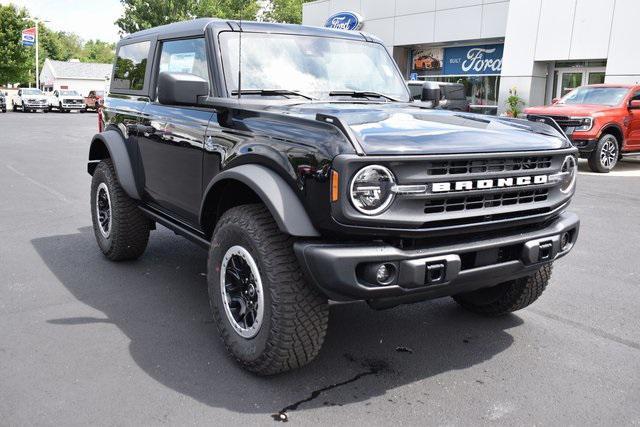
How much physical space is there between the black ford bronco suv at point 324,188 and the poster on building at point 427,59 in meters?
23.4

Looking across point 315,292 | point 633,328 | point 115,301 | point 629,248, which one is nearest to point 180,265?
point 115,301

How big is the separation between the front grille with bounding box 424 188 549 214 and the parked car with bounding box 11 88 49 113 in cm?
4085

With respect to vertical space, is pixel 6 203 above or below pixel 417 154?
below

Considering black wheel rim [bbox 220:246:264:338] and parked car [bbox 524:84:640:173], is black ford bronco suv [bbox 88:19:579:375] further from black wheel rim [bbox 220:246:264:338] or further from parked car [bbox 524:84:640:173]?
parked car [bbox 524:84:640:173]

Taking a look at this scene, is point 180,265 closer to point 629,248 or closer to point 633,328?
point 633,328

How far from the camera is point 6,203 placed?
798cm

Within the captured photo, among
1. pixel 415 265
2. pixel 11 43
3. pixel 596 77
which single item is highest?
pixel 11 43

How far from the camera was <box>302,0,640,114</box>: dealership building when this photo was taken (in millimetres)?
18797

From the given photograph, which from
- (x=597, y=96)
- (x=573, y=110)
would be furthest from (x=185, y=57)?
(x=597, y=96)

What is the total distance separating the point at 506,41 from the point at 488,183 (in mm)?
20671

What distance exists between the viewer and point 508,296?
157 inches

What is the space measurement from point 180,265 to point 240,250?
227 centimetres

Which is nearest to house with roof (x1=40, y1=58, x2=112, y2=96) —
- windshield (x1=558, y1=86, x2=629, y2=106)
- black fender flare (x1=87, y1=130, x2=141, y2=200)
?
windshield (x1=558, y1=86, x2=629, y2=106)

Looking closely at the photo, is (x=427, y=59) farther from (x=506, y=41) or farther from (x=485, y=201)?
(x=485, y=201)
